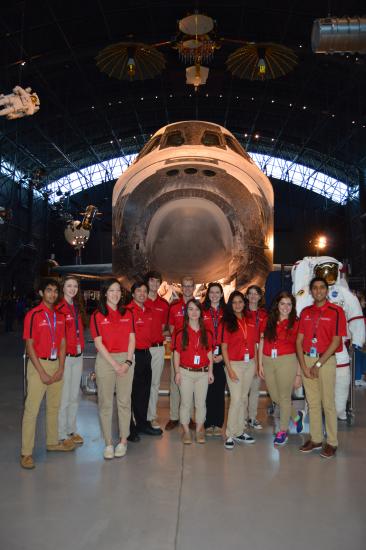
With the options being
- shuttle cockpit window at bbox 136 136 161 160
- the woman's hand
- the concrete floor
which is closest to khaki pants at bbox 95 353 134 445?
the concrete floor

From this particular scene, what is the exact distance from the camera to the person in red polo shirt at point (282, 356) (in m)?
3.94

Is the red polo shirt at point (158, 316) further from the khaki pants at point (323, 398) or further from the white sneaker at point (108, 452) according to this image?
the khaki pants at point (323, 398)

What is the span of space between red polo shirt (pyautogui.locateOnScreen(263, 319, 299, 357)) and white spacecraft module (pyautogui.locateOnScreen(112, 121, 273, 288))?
144 cm

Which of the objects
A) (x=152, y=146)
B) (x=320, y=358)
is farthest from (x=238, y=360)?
(x=152, y=146)

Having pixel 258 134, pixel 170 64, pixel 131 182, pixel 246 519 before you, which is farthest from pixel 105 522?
pixel 258 134

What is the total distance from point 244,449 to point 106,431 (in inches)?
41.7

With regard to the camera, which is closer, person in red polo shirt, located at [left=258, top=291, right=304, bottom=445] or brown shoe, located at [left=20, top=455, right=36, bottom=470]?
brown shoe, located at [left=20, top=455, right=36, bottom=470]

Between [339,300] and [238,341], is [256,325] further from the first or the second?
[339,300]

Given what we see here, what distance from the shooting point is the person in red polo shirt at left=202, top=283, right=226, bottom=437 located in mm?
4191

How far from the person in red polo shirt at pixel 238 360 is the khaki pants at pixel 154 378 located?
29.3 inches

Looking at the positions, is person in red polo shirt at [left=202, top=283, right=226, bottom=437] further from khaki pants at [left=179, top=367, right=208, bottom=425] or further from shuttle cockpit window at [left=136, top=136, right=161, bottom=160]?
shuttle cockpit window at [left=136, top=136, right=161, bottom=160]

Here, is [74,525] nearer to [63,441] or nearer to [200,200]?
[63,441]

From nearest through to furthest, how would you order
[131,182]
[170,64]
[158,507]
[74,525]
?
[74,525], [158,507], [131,182], [170,64]

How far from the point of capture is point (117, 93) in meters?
22.8
